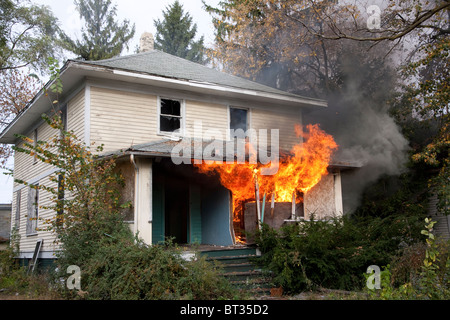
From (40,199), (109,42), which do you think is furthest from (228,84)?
(109,42)

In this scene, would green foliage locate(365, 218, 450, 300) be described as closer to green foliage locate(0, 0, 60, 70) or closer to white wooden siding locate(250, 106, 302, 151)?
white wooden siding locate(250, 106, 302, 151)

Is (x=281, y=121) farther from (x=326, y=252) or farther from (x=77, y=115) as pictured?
(x=77, y=115)

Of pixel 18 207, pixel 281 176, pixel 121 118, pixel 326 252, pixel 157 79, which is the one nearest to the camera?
pixel 326 252

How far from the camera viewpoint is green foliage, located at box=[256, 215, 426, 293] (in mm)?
9281

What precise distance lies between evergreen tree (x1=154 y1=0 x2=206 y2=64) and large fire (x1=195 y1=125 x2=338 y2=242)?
24.9 m

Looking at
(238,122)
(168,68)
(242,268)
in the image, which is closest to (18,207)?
(168,68)

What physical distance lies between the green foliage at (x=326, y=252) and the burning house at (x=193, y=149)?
74.8 inches

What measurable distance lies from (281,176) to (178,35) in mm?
27260

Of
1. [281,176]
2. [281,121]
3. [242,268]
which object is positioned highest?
[281,121]

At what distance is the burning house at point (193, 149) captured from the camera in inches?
458

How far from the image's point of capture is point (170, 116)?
44.8 ft

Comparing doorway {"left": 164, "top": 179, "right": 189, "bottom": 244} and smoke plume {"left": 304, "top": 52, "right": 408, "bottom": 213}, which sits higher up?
smoke plume {"left": 304, "top": 52, "right": 408, "bottom": 213}

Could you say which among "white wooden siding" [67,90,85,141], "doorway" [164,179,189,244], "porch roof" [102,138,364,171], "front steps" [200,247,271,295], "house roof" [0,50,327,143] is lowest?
"front steps" [200,247,271,295]

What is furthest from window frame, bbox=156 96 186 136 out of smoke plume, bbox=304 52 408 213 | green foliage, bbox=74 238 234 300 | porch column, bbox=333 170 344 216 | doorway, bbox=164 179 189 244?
smoke plume, bbox=304 52 408 213
